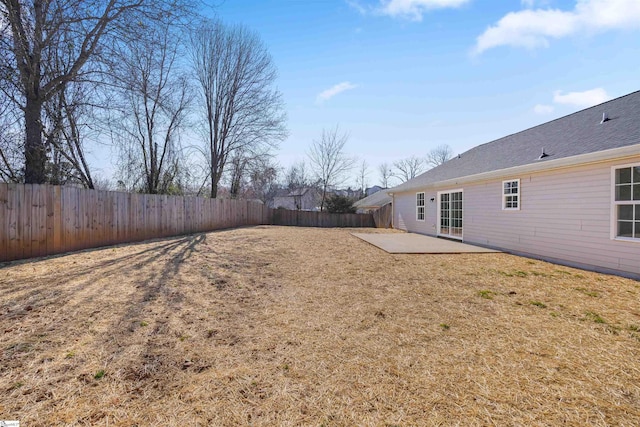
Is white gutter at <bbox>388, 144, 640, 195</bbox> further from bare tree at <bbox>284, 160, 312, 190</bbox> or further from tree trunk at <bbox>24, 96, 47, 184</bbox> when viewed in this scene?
bare tree at <bbox>284, 160, 312, 190</bbox>

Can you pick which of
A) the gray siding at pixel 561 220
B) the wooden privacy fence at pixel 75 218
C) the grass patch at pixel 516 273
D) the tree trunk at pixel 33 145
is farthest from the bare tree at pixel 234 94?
the grass patch at pixel 516 273

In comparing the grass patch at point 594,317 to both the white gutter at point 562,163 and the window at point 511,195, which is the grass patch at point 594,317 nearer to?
the white gutter at point 562,163

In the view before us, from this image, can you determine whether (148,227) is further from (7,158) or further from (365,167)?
(365,167)

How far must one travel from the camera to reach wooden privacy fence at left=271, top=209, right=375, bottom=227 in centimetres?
2097

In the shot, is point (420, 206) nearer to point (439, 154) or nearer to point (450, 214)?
point (450, 214)

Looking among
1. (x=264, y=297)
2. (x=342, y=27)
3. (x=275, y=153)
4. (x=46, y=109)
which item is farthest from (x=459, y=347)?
(x=275, y=153)

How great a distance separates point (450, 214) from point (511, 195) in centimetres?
314

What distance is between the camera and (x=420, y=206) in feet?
45.2

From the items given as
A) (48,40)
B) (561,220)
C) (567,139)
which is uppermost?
(48,40)

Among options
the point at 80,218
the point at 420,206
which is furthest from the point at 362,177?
the point at 80,218

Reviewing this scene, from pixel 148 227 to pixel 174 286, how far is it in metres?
5.86

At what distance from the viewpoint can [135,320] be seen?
3174mm

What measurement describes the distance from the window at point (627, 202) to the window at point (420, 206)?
7967mm

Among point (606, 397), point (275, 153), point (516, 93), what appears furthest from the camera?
point (275, 153)
